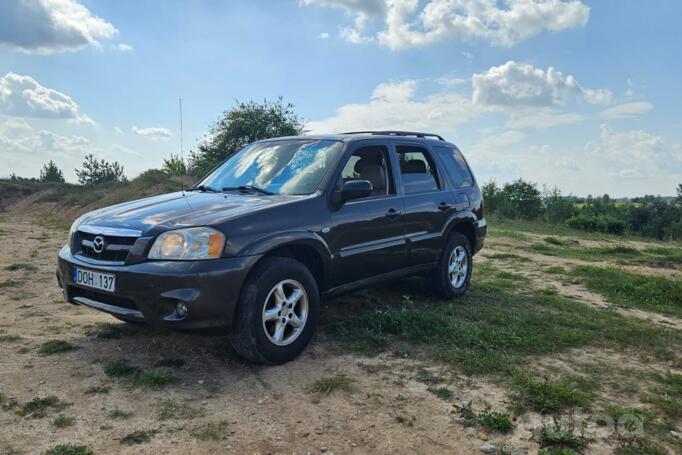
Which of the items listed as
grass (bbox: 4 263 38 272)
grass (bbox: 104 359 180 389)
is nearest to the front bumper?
grass (bbox: 104 359 180 389)

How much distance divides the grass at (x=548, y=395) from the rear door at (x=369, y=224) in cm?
163

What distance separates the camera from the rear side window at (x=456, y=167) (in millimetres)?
6180

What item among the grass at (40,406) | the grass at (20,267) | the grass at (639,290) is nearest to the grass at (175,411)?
the grass at (40,406)

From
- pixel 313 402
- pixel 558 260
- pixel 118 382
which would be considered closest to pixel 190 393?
pixel 118 382

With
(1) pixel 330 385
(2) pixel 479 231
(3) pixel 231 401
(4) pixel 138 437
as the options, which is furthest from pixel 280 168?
(2) pixel 479 231

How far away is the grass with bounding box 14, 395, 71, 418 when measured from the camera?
3.08 metres

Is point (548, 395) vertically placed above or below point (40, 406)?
below

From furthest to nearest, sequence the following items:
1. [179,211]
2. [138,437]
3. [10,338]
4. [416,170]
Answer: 1. [416,170]
2. [10,338]
3. [179,211]
4. [138,437]

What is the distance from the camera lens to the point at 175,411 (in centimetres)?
316

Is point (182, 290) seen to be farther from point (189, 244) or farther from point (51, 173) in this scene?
point (51, 173)

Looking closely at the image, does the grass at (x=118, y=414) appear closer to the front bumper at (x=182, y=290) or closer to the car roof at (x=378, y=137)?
the front bumper at (x=182, y=290)

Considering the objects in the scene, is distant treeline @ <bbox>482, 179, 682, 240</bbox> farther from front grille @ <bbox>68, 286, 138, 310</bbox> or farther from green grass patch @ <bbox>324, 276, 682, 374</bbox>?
front grille @ <bbox>68, 286, 138, 310</bbox>

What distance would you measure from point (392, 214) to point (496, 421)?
2.35 meters

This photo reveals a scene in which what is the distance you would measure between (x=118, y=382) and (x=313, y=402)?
1.34m
